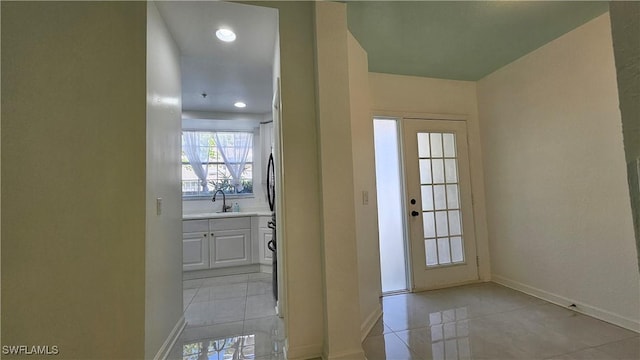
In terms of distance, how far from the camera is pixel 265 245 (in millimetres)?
3826

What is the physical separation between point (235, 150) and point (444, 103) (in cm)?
326

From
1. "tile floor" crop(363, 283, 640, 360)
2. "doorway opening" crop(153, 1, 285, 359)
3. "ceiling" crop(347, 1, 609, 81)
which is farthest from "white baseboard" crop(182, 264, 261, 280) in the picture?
"ceiling" crop(347, 1, 609, 81)

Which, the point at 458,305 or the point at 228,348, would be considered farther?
the point at 458,305

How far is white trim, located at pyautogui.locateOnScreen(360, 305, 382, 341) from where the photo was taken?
2.04 meters

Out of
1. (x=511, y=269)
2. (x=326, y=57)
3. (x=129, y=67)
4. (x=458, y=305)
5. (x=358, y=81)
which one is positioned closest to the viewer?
(x=129, y=67)

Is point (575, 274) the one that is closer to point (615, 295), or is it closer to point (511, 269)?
point (615, 295)

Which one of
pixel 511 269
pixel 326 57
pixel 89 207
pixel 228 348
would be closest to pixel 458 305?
pixel 511 269

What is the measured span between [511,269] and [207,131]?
4621mm

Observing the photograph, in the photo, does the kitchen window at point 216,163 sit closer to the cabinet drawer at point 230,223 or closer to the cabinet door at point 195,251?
the cabinet drawer at point 230,223

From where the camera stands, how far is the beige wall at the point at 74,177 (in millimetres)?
1472

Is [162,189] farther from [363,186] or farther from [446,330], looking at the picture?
[446,330]

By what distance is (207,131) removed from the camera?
4363 millimetres

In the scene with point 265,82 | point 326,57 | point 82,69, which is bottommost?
point 82,69

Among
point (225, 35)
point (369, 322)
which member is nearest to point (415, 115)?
point (225, 35)
